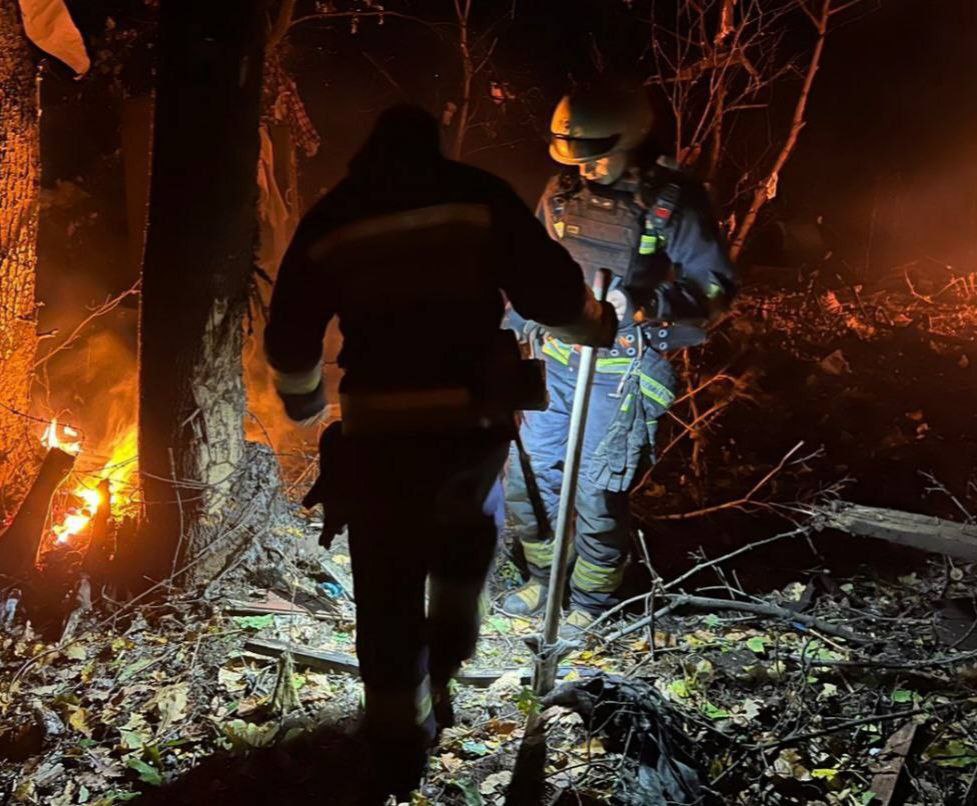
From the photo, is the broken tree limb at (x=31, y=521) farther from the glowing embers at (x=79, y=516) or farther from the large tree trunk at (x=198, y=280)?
the large tree trunk at (x=198, y=280)

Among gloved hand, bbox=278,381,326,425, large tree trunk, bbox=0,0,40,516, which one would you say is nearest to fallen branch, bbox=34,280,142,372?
large tree trunk, bbox=0,0,40,516

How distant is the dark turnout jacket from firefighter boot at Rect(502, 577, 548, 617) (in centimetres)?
190

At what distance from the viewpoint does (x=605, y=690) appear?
3076mm

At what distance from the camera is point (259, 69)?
3508 millimetres

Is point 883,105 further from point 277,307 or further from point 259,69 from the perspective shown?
point 277,307

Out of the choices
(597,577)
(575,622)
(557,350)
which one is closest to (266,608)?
(575,622)

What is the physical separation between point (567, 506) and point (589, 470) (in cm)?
74

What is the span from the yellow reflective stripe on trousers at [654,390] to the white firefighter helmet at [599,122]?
40.8 inches

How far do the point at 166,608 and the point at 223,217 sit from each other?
1.91 m

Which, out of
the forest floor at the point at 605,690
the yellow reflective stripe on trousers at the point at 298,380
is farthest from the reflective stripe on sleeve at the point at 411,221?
the forest floor at the point at 605,690

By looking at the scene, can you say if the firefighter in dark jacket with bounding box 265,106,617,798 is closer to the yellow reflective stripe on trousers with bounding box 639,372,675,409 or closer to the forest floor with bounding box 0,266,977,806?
the forest floor with bounding box 0,266,977,806

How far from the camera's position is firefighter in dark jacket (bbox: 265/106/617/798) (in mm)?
2486

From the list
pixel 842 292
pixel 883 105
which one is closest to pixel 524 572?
pixel 842 292

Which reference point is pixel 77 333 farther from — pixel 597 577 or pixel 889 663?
pixel 889 663
